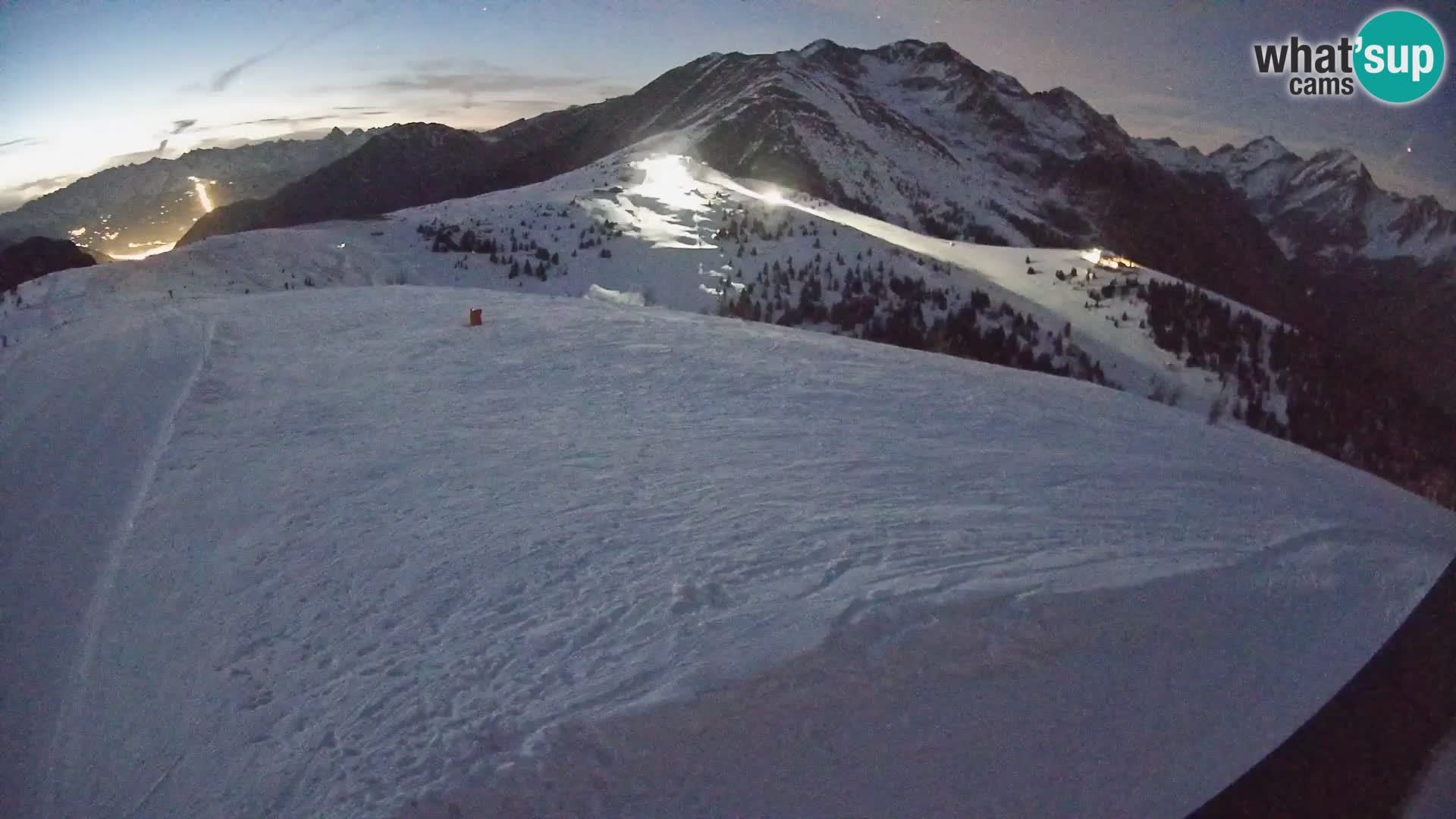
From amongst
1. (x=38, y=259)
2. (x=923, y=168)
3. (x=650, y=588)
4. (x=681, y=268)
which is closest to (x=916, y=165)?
(x=923, y=168)

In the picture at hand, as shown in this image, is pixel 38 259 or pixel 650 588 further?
pixel 38 259

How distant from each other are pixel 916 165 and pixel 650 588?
8050cm

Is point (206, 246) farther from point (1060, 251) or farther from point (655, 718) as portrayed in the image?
point (1060, 251)

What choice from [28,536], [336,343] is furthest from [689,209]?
[28,536]

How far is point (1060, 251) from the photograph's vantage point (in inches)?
1281

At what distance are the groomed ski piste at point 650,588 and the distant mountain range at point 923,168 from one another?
74.0 feet

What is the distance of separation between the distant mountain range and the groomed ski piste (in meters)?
22.6

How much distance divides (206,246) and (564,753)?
1897cm

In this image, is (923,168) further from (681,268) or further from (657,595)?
(657,595)

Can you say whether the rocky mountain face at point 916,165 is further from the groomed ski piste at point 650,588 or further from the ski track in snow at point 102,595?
the ski track in snow at point 102,595

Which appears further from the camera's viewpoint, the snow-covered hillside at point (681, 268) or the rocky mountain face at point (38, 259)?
the rocky mountain face at point (38, 259)

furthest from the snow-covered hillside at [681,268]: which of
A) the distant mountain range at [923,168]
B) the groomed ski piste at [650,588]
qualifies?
the distant mountain range at [923,168]

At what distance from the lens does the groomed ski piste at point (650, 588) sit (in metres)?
3.10

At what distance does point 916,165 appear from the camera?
7925 cm
